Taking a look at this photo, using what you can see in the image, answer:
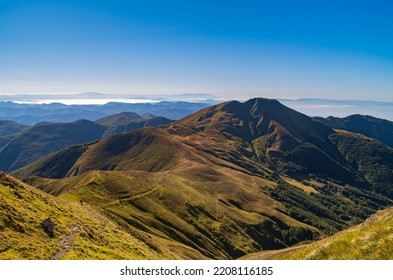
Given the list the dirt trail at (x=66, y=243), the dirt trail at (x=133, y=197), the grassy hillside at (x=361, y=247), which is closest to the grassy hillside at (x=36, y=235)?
the dirt trail at (x=66, y=243)

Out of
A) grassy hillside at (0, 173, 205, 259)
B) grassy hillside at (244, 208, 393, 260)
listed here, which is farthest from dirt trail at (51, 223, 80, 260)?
grassy hillside at (244, 208, 393, 260)

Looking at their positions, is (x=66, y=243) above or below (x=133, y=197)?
above

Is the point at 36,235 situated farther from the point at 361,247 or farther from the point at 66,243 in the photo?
the point at 361,247

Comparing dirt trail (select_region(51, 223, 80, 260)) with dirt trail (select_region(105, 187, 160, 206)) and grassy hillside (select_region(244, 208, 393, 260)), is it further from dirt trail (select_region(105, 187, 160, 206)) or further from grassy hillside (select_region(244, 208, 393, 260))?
dirt trail (select_region(105, 187, 160, 206))

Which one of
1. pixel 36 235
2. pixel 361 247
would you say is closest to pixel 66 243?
pixel 36 235

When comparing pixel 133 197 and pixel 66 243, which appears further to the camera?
pixel 133 197
